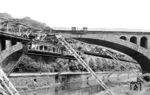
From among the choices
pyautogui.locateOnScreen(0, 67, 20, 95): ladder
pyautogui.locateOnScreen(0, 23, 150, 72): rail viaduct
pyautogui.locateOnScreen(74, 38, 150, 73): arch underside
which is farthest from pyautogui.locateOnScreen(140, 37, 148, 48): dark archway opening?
pyautogui.locateOnScreen(0, 67, 20, 95): ladder

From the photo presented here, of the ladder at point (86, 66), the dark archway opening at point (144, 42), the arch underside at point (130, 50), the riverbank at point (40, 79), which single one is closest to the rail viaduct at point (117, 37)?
the arch underside at point (130, 50)

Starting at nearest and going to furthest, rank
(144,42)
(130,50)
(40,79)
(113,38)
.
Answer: (113,38) → (130,50) → (144,42) → (40,79)

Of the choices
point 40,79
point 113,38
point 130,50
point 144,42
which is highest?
point 113,38

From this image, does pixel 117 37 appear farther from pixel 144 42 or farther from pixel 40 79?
pixel 40 79

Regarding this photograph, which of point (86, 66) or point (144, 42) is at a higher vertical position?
point (144, 42)

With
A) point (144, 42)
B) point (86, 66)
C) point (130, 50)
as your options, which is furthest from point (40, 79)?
point (86, 66)

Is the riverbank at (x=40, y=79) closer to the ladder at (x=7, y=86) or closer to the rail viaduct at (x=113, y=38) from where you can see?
the rail viaduct at (x=113, y=38)

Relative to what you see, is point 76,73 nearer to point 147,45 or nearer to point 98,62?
point 98,62

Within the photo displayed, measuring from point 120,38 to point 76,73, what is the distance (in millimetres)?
21184

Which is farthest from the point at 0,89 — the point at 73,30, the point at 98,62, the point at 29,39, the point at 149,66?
the point at 98,62

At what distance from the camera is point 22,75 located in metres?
32.4

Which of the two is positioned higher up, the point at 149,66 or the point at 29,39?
the point at 29,39

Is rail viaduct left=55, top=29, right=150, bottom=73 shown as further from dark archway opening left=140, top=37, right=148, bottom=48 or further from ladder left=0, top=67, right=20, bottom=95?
ladder left=0, top=67, right=20, bottom=95

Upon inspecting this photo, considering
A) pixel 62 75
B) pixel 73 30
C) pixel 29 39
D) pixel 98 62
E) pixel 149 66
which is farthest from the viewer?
pixel 98 62
